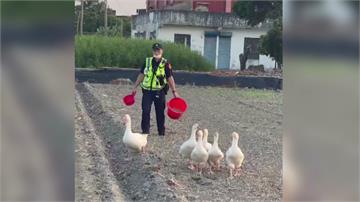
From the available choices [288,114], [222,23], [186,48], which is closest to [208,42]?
[222,23]

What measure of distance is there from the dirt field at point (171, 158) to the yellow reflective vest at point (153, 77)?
80 centimetres

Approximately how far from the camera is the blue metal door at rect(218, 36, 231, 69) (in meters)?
31.2

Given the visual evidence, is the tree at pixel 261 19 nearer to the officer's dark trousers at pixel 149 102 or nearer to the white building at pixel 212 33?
the white building at pixel 212 33

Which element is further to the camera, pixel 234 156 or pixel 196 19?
pixel 196 19

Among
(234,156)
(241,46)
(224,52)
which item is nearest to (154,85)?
(234,156)

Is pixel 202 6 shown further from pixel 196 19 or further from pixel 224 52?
pixel 224 52

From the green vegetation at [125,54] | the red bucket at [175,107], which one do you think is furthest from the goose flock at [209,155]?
the green vegetation at [125,54]

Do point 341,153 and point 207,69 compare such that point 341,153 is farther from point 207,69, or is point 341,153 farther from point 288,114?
point 207,69

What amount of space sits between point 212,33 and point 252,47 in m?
2.00

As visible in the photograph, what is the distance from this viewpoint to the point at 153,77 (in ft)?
32.3

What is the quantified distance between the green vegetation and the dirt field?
996cm

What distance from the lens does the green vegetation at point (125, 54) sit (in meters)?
26.6

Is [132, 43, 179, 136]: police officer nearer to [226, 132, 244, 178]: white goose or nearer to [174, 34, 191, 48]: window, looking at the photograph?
[226, 132, 244, 178]: white goose

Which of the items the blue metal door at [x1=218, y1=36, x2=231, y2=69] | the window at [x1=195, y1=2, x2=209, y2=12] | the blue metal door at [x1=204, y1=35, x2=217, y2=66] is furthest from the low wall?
the window at [x1=195, y1=2, x2=209, y2=12]
